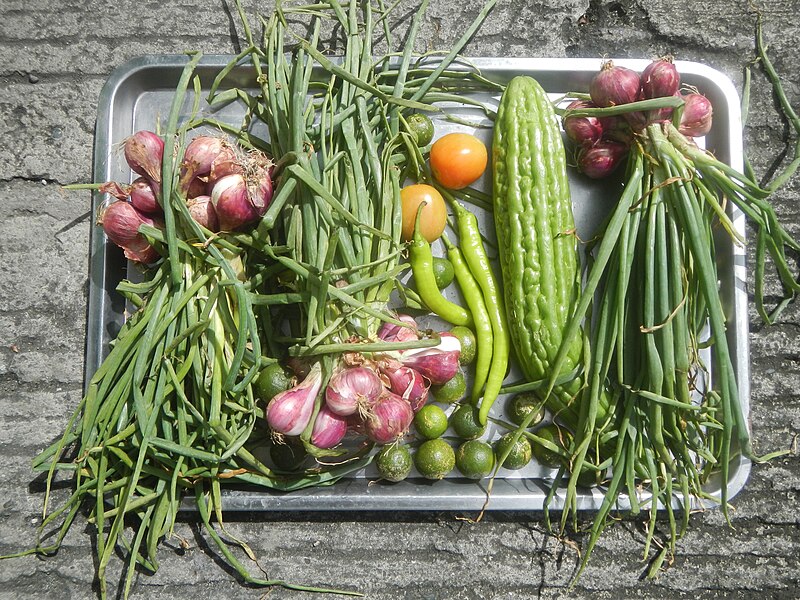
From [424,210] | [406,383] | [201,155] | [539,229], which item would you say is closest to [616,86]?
[539,229]

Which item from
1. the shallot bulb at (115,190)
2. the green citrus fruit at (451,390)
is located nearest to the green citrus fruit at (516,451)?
the green citrus fruit at (451,390)

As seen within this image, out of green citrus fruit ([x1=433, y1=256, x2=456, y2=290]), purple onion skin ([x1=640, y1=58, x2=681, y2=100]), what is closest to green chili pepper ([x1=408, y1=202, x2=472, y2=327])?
green citrus fruit ([x1=433, y1=256, x2=456, y2=290])

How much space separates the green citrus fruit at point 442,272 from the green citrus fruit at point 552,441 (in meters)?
0.36

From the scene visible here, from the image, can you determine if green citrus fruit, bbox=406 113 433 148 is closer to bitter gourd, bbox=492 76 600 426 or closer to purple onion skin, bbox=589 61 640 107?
bitter gourd, bbox=492 76 600 426

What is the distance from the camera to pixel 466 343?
1176mm

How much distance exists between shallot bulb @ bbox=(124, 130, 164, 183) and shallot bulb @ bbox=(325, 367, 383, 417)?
505 mm

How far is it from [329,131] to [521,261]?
0.44m

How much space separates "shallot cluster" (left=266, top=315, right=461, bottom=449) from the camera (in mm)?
1012

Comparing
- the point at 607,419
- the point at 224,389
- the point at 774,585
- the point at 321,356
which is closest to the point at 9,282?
the point at 224,389

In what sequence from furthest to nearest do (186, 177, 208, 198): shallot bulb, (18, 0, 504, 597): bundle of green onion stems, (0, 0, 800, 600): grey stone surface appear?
1. (0, 0, 800, 600): grey stone surface
2. (186, 177, 208, 198): shallot bulb
3. (18, 0, 504, 597): bundle of green onion stems

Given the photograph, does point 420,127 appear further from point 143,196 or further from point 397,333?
point 143,196

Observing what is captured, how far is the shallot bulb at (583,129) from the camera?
1149mm

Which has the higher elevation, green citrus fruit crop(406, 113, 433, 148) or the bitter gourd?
green citrus fruit crop(406, 113, 433, 148)

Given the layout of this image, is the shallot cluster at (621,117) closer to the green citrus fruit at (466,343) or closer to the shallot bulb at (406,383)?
the green citrus fruit at (466,343)
